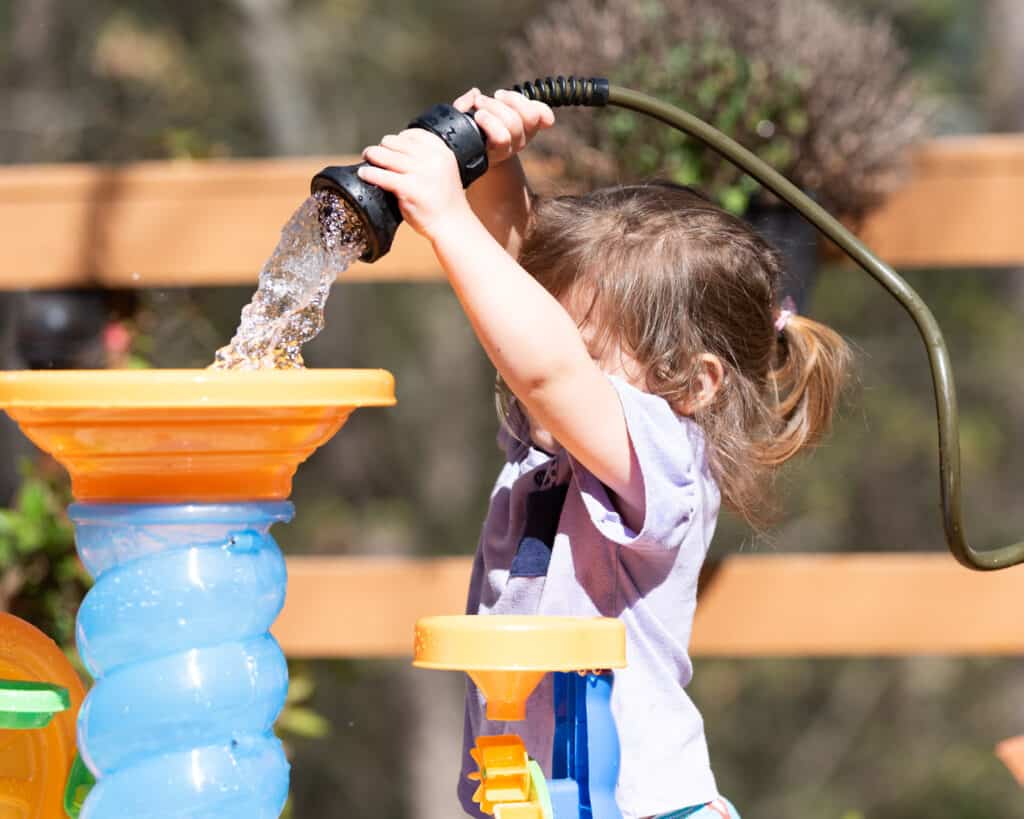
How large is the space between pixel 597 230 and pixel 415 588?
993 millimetres

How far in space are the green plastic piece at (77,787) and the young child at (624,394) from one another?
1.40ft

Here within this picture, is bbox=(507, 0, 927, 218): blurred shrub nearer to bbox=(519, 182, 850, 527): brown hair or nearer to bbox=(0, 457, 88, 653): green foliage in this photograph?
bbox=(519, 182, 850, 527): brown hair

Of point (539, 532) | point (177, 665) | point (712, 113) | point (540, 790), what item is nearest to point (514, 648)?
point (540, 790)

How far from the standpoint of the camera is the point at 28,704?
136cm

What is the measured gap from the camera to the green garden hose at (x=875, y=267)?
5.10 feet

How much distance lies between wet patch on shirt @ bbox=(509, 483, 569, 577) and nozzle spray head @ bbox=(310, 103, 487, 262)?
1.28 feet

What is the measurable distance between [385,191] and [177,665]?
0.48 meters

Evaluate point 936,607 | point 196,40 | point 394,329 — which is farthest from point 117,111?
point 936,607

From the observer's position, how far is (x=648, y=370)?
1.63 metres

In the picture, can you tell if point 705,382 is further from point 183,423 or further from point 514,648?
point 183,423

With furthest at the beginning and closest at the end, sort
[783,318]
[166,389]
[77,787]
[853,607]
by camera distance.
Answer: [853,607]
[783,318]
[77,787]
[166,389]

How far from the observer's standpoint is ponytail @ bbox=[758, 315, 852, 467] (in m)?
1.78

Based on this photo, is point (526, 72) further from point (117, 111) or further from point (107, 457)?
point (117, 111)

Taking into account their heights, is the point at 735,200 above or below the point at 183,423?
above
